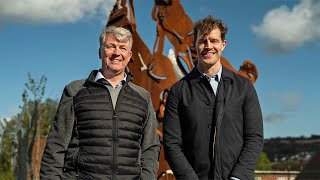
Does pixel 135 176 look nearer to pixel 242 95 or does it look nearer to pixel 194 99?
pixel 194 99

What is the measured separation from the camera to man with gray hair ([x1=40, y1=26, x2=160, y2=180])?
244cm

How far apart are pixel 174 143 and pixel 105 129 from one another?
0.35m

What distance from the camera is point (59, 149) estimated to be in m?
2.48

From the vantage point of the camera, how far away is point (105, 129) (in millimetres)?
2447

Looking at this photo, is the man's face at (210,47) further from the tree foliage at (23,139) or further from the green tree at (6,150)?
the green tree at (6,150)

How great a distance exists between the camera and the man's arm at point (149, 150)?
2.58 m

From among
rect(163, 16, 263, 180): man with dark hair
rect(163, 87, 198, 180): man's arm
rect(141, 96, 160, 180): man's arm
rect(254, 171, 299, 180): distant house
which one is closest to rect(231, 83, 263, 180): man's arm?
rect(163, 16, 263, 180): man with dark hair

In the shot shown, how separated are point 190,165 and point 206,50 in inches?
22.8

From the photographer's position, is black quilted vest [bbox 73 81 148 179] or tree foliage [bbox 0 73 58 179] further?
tree foliage [bbox 0 73 58 179]

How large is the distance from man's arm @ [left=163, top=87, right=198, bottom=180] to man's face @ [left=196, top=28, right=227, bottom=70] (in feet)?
0.76

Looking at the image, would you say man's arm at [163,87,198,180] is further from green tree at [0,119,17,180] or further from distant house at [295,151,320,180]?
green tree at [0,119,17,180]

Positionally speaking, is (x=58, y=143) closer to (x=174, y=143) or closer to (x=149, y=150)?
(x=149, y=150)

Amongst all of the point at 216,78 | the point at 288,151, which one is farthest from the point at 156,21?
the point at 288,151

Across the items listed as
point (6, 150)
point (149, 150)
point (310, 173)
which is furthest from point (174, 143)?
point (6, 150)
